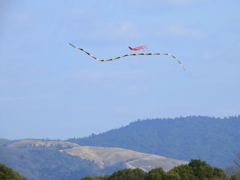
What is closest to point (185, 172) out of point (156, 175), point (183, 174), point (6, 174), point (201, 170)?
point (183, 174)

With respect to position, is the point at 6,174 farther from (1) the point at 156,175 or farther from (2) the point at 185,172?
(2) the point at 185,172

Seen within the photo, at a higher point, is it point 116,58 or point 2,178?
point 116,58

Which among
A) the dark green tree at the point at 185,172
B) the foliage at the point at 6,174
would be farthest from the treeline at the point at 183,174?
the foliage at the point at 6,174

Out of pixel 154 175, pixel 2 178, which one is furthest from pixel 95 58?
pixel 154 175

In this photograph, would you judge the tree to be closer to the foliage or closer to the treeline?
the treeline

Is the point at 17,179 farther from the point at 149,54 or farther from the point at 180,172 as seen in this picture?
the point at 149,54

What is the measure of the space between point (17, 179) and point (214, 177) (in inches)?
1222

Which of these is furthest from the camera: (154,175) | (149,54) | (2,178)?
(154,175)

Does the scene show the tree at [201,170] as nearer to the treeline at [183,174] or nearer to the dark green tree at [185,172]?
the treeline at [183,174]

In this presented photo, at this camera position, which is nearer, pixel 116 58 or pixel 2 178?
pixel 116 58

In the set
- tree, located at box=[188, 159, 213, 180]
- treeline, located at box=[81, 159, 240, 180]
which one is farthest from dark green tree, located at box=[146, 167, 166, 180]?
tree, located at box=[188, 159, 213, 180]

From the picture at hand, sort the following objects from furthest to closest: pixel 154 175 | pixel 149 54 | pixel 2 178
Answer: pixel 154 175 → pixel 2 178 → pixel 149 54

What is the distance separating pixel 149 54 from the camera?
1631 inches

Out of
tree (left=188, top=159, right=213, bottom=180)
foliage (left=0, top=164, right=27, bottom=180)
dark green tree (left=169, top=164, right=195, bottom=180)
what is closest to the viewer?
foliage (left=0, top=164, right=27, bottom=180)
